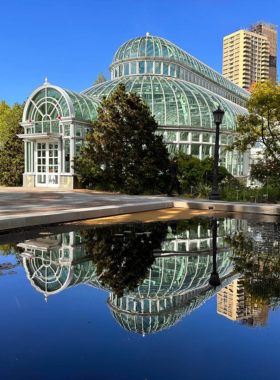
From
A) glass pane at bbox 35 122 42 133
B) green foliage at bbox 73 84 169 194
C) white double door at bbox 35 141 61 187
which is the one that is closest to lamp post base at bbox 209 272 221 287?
green foliage at bbox 73 84 169 194

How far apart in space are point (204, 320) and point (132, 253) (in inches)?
107

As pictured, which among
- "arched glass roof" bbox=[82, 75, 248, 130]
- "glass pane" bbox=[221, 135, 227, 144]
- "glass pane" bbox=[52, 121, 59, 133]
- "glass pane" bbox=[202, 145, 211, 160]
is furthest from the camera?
"glass pane" bbox=[221, 135, 227, 144]

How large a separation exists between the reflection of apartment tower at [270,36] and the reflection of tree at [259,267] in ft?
676

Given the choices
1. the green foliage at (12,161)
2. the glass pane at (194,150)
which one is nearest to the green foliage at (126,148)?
the glass pane at (194,150)

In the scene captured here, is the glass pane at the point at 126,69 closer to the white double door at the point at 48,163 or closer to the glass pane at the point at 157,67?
the glass pane at the point at 157,67

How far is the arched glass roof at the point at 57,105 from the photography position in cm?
2459

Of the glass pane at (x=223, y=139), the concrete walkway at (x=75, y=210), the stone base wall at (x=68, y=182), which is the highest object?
the glass pane at (x=223, y=139)

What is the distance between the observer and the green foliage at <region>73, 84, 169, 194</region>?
2042cm

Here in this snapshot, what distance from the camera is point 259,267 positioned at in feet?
17.4

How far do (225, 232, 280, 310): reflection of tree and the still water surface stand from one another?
1cm

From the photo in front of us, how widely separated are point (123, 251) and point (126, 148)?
49.9ft

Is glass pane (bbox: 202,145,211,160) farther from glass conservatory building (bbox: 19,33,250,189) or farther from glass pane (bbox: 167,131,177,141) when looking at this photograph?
glass pane (bbox: 167,131,177,141)

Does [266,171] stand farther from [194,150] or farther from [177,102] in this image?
[177,102]

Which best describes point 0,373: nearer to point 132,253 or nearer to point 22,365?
point 22,365
